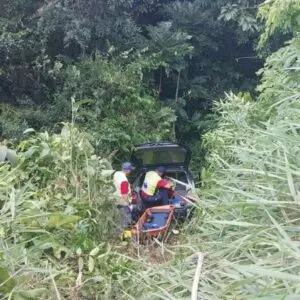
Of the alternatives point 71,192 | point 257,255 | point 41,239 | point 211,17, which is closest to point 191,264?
point 257,255

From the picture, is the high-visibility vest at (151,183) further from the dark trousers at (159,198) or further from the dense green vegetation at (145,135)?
the dense green vegetation at (145,135)

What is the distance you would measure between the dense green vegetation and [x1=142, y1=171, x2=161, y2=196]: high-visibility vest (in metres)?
0.62

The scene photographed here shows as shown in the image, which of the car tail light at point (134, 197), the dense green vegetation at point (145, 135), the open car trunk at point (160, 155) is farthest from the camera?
the open car trunk at point (160, 155)

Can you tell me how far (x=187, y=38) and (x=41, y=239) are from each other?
966cm

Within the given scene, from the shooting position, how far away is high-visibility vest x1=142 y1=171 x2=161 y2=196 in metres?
7.39

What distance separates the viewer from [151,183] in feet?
24.3

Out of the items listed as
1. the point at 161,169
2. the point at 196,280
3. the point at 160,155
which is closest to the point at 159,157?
the point at 160,155

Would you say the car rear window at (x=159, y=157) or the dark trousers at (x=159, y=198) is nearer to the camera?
the dark trousers at (x=159, y=198)

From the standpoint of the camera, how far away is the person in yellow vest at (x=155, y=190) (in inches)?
291

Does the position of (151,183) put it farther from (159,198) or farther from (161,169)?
(161,169)

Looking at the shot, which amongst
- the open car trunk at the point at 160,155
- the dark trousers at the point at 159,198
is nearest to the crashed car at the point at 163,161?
the open car trunk at the point at 160,155

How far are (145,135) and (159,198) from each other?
3.53 metres

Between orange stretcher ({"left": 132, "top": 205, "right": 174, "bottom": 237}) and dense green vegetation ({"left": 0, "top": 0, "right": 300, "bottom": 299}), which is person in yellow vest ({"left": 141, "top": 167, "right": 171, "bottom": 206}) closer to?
dense green vegetation ({"left": 0, "top": 0, "right": 300, "bottom": 299})

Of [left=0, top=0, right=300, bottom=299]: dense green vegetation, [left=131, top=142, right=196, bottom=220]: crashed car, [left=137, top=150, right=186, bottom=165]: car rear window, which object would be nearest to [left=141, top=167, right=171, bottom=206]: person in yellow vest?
[left=131, top=142, right=196, bottom=220]: crashed car
